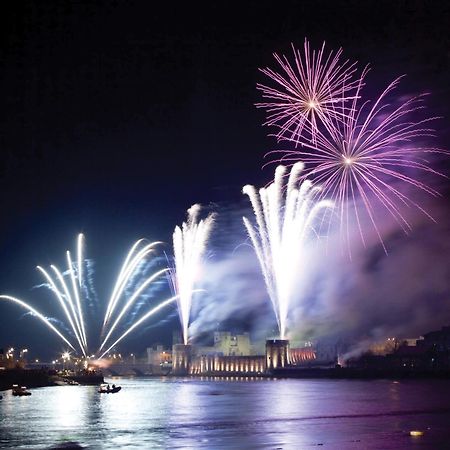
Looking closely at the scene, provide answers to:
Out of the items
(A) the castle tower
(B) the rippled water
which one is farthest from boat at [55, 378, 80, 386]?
(B) the rippled water

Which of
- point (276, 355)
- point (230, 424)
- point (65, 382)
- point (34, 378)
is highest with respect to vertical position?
point (276, 355)

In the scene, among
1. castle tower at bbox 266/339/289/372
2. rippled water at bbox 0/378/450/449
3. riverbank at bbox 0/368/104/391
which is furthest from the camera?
castle tower at bbox 266/339/289/372

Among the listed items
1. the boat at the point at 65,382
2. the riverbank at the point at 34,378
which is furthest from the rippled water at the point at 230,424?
the boat at the point at 65,382

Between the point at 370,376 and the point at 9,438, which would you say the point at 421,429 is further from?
the point at 370,376

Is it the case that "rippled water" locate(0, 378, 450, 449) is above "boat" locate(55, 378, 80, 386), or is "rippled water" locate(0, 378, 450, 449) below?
below

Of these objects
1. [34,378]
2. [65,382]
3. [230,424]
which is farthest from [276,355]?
[230,424]

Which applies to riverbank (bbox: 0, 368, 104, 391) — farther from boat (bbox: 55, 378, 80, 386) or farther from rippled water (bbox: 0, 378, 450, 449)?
rippled water (bbox: 0, 378, 450, 449)

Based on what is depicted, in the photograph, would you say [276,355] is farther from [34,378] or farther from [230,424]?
[230,424]

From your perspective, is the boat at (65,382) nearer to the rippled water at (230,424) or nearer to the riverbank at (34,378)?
the riverbank at (34,378)

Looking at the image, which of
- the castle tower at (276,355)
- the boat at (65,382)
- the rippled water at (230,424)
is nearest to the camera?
the rippled water at (230,424)

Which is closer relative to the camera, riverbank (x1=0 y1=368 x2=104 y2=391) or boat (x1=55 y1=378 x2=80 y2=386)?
riverbank (x1=0 y1=368 x2=104 y2=391)

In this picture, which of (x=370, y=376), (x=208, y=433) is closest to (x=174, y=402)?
(x=208, y=433)
